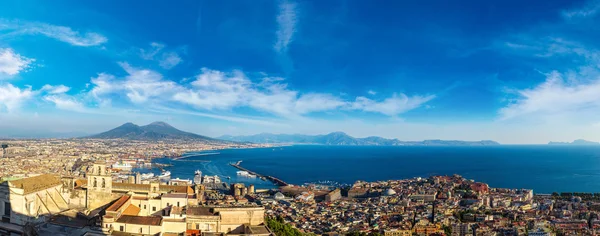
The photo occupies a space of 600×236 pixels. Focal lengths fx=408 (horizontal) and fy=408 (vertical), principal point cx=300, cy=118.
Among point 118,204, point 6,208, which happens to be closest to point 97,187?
point 118,204

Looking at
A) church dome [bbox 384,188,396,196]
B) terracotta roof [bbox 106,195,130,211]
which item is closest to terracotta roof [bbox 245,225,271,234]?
terracotta roof [bbox 106,195,130,211]

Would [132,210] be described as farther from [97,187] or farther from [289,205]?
[289,205]

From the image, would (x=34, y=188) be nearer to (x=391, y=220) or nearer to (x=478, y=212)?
(x=391, y=220)

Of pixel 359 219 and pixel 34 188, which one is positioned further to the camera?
pixel 359 219

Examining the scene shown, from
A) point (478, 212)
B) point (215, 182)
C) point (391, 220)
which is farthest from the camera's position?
point (215, 182)

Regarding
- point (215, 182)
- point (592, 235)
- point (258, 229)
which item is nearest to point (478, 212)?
point (592, 235)

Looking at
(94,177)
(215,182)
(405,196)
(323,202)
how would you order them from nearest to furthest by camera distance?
(94,177), (323,202), (405,196), (215,182)

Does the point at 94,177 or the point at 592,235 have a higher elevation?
the point at 94,177
